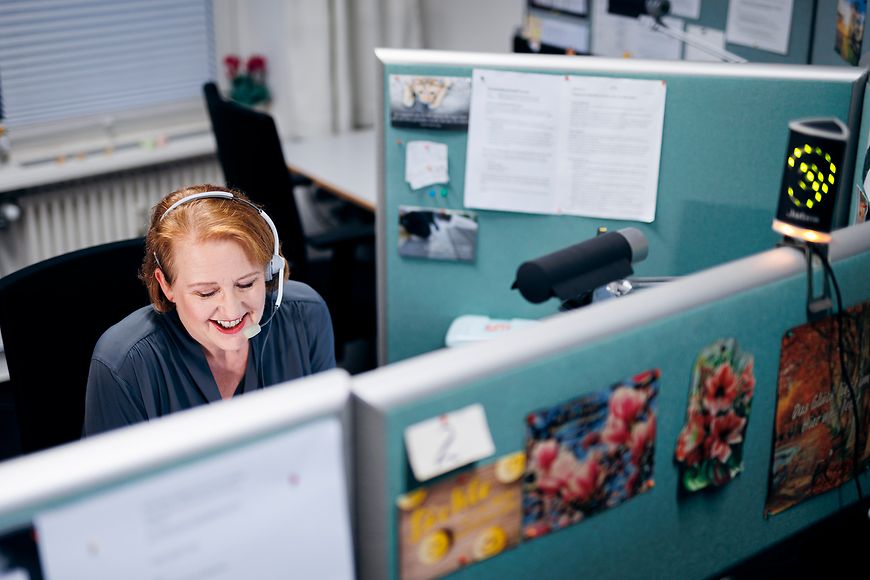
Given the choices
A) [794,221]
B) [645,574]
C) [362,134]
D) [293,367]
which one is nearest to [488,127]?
[293,367]

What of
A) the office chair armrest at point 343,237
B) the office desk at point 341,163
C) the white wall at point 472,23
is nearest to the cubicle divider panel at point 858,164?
the office chair armrest at point 343,237

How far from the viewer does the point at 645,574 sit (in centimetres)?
113

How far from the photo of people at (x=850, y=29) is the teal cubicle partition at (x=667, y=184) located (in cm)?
56

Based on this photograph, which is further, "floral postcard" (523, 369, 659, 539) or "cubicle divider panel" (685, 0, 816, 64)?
"cubicle divider panel" (685, 0, 816, 64)

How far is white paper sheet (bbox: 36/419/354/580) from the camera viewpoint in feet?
2.40

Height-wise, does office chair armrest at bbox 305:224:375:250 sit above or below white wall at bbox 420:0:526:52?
below

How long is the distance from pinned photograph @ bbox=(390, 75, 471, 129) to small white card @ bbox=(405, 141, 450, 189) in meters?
0.04

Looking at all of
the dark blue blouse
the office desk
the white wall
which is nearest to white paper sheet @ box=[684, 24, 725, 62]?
the white wall

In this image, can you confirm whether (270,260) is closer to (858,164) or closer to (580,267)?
(580,267)

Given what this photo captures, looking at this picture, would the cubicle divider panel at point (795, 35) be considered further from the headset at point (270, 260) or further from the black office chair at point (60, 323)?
the black office chair at point (60, 323)

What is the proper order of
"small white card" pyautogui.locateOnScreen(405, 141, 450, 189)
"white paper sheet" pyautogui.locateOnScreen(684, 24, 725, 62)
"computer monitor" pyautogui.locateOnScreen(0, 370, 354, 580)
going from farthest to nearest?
"white paper sheet" pyautogui.locateOnScreen(684, 24, 725, 62)
"small white card" pyautogui.locateOnScreen(405, 141, 450, 189)
"computer monitor" pyautogui.locateOnScreen(0, 370, 354, 580)

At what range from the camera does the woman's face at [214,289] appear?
1.44 m

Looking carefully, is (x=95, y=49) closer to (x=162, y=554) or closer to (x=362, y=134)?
(x=362, y=134)

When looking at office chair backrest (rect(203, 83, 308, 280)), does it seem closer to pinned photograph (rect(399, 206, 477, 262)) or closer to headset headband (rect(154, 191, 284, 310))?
pinned photograph (rect(399, 206, 477, 262))
